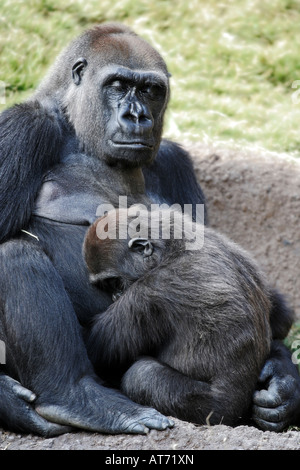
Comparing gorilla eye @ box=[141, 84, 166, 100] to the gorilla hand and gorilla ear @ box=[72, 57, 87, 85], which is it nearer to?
gorilla ear @ box=[72, 57, 87, 85]

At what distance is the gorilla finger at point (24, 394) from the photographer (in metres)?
4.20

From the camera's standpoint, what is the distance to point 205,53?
8227 millimetres

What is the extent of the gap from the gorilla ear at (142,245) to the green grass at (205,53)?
114 inches

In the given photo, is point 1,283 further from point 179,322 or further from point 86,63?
point 86,63

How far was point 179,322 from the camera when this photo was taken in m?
4.27

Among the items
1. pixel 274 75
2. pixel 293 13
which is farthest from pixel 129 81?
pixel 293 13

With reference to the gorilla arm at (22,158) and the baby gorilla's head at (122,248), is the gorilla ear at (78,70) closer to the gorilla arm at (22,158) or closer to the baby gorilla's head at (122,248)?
the gorilla arm at (22,158)

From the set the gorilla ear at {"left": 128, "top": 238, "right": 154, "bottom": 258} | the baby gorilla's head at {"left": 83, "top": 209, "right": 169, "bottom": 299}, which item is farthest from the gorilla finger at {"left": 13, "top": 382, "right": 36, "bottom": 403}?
the gorilla ear at {"left": 128, "top": 238, "right": 154, "bottom": 258}

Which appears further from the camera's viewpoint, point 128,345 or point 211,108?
point 211,108

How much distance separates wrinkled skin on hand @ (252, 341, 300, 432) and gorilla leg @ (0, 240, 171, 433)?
2.62ft

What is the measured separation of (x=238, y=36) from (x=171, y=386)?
17.0ft

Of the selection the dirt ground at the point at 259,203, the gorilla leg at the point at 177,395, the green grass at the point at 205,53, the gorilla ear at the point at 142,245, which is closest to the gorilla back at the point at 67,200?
the gorilla leg at the point at 177,395

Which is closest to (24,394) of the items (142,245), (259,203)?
(142,245)

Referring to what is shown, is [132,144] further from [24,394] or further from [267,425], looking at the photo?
[267,425]
